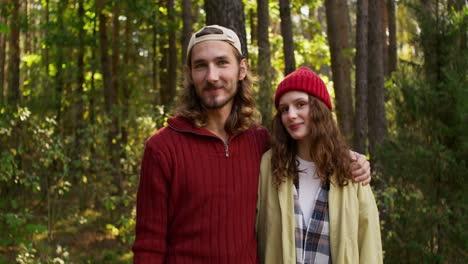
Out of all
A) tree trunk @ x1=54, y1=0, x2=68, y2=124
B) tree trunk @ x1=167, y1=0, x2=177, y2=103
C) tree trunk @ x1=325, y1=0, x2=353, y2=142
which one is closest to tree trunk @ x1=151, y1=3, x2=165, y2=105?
tree trunk @ x1=167, y1=0, x2=177, y2=103

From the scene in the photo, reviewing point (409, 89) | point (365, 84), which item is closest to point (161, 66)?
point (365, 84)

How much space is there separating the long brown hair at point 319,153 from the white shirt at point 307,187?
0.16ft

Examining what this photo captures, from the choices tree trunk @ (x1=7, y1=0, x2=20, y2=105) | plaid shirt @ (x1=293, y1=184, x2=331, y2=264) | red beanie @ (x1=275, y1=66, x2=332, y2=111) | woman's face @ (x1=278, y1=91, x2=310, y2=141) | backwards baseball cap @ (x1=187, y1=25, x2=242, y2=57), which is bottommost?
plaid shirt @ (x1=293, y1=184, x2=331, y2=264)

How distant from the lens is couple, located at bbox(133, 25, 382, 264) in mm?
2846

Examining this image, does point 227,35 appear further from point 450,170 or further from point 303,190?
point 450,170

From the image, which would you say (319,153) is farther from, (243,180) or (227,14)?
(227,14)

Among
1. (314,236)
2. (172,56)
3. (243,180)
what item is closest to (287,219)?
(314,236)

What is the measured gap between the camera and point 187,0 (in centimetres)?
1217

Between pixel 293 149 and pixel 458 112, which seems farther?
pixel 458 112

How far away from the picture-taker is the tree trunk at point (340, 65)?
12719mm

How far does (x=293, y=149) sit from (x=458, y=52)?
3882 mm

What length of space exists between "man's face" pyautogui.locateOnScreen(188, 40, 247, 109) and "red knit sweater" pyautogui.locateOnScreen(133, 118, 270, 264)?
0.20 metres

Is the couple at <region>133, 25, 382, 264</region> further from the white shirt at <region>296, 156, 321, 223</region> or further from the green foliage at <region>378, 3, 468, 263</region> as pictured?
the green foliage at <region>378, 3, 468, 263</region>

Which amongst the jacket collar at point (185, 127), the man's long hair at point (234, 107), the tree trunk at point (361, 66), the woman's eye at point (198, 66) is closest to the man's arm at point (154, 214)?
the jacket collar at point (185, 127)
